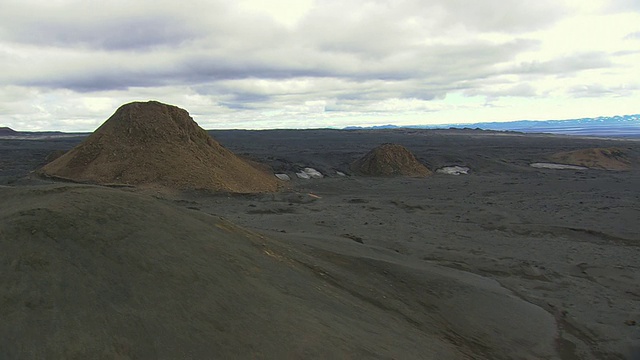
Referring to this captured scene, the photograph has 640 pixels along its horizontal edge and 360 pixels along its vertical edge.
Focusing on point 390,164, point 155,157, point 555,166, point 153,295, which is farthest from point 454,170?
point 153,295

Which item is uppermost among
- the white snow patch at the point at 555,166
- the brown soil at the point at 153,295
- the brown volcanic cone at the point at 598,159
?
the brown soil at the point at 153,295

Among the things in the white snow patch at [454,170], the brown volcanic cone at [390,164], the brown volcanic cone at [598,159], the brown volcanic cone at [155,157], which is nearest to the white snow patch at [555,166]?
the brown volcanic cone at [598,159]

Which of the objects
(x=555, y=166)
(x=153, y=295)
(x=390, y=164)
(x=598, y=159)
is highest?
(x=153, y=295)

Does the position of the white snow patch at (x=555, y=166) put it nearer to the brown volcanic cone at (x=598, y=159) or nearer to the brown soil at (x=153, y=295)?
the brown volcanic cone at (x=598, y=159)

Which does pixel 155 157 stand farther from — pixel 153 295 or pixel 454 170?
pixel 454 170

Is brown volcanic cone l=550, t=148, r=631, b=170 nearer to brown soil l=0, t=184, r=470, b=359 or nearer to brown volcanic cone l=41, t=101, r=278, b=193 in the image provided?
brown volcanic cone l=41, t=101, r=278, b=193
